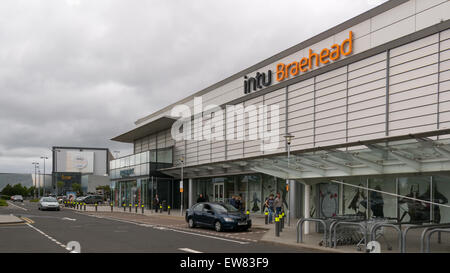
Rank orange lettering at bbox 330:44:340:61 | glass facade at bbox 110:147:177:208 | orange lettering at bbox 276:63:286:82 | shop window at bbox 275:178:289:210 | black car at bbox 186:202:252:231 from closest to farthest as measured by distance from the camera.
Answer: black car at bbox 186:202:252:231, orange lettering at bbox 330:44:340:61, orange lettering at bbox 276:63:286:82, shop window at bbox 275:178:289:210, glass facade at bbox 110:147:177:208

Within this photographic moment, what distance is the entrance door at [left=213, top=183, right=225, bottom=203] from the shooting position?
126ft

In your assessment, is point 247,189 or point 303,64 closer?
point 303,64

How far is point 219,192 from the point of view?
128 ft

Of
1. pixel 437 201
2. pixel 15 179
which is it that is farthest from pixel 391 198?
pixel 15 179

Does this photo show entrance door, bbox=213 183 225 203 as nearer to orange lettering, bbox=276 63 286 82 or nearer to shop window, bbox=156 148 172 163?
shop window, bbox=156 148 172 163

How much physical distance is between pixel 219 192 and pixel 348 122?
55.6 ft

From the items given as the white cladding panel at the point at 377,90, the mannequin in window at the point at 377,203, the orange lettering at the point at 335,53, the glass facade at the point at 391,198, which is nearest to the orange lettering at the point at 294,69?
the white cladding panel at the point at 377,90

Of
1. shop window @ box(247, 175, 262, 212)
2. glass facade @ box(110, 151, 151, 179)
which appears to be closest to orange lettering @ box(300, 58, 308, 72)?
shop window @ box(247, 175, 262, 212)

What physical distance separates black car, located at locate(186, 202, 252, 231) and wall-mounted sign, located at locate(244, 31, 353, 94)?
422 inches

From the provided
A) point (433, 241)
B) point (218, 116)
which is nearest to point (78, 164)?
point (218, 116)

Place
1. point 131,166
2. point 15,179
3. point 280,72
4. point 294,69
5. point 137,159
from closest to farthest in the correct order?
point 294,69, point 280,72, point 137,159, point 131,166, point 15,179

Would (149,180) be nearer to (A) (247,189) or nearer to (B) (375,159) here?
(A) (247,189)

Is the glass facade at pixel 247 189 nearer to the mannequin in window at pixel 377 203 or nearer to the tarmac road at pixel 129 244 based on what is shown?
the mannequin in window at pixel 377 203

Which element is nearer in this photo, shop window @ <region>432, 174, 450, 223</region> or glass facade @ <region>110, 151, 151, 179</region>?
shop window @ <region>432, 174, 450, 223</region>
